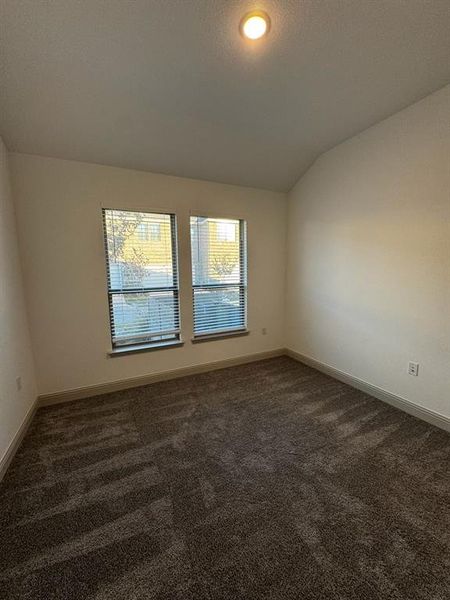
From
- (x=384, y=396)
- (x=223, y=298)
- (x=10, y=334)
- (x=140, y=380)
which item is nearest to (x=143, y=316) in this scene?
(x=140, y=380)

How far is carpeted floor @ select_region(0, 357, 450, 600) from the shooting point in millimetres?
1190

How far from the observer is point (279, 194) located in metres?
3.83

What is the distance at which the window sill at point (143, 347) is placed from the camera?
9.85ft

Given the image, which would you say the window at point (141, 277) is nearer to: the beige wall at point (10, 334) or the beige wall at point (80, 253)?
the beige wall at point (80, 253)

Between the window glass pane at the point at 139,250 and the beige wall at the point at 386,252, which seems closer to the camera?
the beige wall at the point at 386,252

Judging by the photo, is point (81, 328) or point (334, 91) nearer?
point (334, 91)

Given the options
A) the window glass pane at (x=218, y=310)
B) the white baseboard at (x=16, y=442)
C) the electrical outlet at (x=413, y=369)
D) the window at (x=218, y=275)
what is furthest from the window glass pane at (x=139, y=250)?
the electrical outlet at (x=413, y=369)

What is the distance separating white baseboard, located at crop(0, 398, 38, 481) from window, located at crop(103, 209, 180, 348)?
3.18ft

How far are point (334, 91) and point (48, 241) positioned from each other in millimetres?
2954

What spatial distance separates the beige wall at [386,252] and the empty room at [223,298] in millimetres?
20

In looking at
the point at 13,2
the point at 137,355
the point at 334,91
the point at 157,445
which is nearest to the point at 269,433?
the point at 157,445

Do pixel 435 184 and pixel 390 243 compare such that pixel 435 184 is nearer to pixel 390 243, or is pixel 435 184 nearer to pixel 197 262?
pixel 390 243

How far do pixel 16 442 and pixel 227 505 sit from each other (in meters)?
1.77

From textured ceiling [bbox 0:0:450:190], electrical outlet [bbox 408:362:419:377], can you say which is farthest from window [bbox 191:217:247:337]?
electrical outlet [bbox 408:362:419:377]
